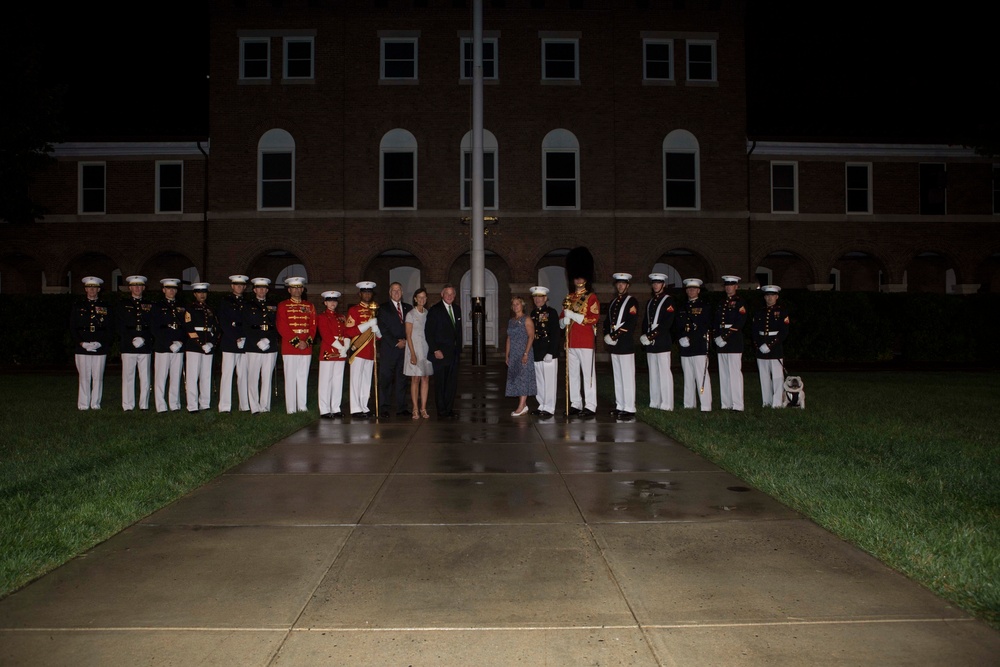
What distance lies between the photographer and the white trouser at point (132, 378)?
42.1ft

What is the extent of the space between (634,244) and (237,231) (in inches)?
522

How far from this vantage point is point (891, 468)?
296 inches

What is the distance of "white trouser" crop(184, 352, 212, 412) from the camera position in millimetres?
12562

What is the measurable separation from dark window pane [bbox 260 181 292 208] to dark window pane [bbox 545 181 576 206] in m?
8.69

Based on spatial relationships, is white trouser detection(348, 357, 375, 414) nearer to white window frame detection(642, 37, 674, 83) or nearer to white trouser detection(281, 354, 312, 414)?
white trouser detection(281, 354, 312, 414)

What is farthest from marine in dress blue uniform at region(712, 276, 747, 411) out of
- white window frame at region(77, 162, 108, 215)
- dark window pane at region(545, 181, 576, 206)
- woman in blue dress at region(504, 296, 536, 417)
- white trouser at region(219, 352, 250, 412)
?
white window frame at region(77, 162, 108, 215)

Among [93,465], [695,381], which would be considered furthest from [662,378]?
[93,465]

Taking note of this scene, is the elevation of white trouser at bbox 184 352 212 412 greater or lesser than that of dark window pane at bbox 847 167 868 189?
lesser

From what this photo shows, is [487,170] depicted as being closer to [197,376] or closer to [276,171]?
[276,171]

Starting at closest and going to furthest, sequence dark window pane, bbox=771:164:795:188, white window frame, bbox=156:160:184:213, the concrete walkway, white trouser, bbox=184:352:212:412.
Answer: the concrete walkway
white trouser, bbox=184:352:212:412
white window frame, bbox=156:160:184:213
dark window pane, bbox=771:164:795:188

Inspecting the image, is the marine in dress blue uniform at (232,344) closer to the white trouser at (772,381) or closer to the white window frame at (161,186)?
the white trouser at (772,381)

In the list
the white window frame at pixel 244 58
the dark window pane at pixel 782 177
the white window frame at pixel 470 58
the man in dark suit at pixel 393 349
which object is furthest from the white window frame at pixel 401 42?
the man in dark suit at pixel 393 349

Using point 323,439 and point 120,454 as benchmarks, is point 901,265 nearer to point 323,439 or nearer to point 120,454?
point 323,439

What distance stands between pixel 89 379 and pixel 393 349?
5.12 meters
